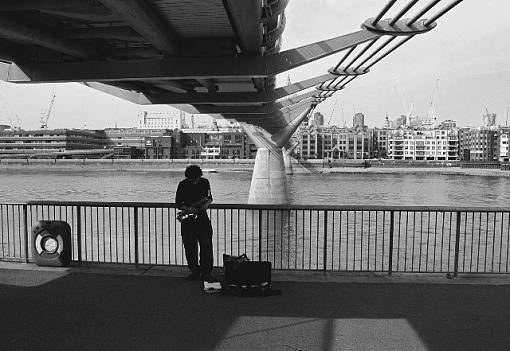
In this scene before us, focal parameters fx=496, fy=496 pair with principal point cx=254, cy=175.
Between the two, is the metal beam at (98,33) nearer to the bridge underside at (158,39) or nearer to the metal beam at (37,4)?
the bridge underside at (158,39)

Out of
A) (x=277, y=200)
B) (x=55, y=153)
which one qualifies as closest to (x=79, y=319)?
(x=277, y=200)

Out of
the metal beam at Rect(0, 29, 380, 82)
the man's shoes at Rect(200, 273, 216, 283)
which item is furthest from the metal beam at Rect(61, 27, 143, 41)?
the man's shoes at Rect(200, 273, 216, 283)

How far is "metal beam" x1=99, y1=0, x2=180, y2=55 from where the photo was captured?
7.08 meters

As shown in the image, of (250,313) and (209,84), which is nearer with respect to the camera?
(250,313)

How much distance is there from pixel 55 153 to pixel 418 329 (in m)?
177

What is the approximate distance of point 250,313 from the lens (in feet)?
17.9

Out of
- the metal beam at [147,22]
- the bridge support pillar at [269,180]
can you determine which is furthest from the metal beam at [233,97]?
the bridge support pillar at [269,180]

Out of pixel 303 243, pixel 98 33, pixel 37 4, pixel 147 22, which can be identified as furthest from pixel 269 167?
pixel 37 4

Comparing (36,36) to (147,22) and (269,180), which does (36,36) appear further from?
(269,180)

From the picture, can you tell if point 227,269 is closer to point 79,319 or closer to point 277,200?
point 79,319

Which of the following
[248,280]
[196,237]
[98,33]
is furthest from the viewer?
[98,33]

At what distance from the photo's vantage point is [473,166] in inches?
5984

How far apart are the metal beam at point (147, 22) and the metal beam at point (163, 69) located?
0.47m

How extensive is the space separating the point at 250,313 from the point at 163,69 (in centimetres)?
717
